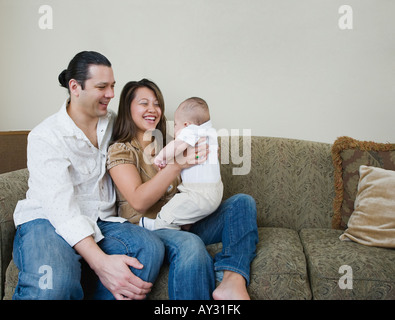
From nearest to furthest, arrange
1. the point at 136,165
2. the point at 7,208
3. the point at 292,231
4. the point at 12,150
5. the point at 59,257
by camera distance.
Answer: the point at 59,257 → the point at 7,208 → the point at 136,165 → the point at 292,231 → the point at 12,150

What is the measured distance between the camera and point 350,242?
1647 mm

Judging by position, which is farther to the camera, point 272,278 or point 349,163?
point 349,163

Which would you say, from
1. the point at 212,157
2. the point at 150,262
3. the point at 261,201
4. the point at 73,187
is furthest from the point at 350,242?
the point at 73,187

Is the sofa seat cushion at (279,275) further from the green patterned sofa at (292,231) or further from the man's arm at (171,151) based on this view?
the man's arm at (171,151)

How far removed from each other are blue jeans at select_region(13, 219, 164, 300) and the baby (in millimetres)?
142

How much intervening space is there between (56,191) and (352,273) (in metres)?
1.14

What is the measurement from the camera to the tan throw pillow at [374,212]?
1593mm

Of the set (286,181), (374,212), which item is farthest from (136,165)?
(374,212)

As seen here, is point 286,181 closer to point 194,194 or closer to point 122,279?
point 194,194

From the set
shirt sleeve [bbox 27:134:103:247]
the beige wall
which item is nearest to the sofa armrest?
shirt sleeve [bbox 27:134:103:247]

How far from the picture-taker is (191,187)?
1.52m

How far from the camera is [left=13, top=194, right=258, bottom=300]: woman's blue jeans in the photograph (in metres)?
1.20

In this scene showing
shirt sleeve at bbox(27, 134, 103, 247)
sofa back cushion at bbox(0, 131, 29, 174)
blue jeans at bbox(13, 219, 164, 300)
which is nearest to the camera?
blue jeans at bbox(13, 219, 164, 300)

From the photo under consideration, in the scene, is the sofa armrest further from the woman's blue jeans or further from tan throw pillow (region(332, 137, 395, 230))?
tan throw pillow (region(332, 137, 395, 230))
